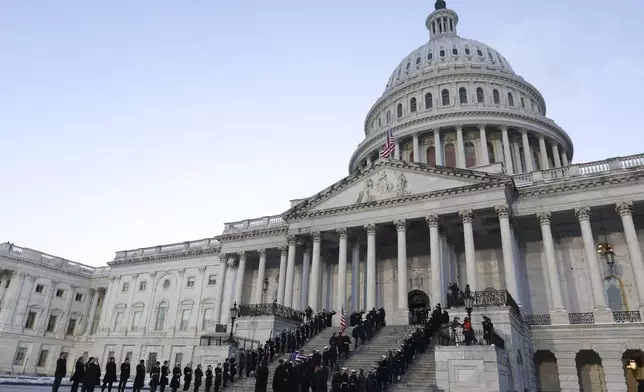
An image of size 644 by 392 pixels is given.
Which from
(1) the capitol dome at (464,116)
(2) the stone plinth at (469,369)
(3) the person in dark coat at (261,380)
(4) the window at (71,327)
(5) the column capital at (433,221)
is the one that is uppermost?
(1) the capitol dome at (464,116)

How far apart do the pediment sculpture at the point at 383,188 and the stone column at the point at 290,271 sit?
6570 mm

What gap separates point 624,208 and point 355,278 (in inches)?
757

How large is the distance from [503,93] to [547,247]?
30688 mm

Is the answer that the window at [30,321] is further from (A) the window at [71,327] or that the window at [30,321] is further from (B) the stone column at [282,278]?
(B) the stone column at [282,278]

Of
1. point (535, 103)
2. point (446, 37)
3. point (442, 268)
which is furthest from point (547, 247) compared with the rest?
point (446, 37)

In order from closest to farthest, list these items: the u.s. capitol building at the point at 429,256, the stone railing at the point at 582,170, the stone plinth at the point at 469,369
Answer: the stone plinth at the point at 469,369 → the u.s. capitol building at the point at 429,256 → the stone railing at the point at 582,170

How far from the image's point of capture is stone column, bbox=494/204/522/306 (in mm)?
29844

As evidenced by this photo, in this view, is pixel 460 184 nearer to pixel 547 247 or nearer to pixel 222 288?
pixel 547 247

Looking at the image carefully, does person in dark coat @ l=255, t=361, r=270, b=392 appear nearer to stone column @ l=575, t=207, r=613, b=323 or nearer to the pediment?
the pediment

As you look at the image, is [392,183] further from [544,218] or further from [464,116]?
[464,116]

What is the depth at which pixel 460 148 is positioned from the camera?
2046 inches

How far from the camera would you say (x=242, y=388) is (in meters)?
22.3

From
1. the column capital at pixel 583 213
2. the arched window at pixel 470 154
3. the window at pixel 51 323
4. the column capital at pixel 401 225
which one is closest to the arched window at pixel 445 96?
the arched window at pixel 470 154

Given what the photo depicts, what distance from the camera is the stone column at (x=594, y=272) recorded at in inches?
1134
